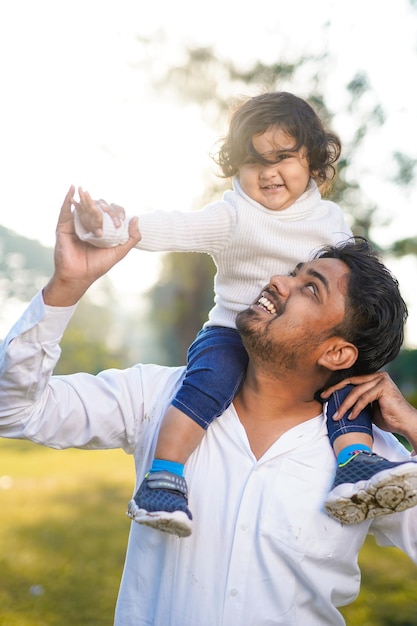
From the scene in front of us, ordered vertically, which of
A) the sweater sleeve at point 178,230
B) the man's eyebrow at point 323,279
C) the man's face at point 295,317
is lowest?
the man's face at point 295,317

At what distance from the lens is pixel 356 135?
16.3m

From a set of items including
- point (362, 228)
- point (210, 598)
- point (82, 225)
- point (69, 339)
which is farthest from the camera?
point (362, 228)

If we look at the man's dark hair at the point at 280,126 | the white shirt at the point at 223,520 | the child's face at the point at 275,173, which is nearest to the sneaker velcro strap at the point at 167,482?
the white shirt at the point at 223,520

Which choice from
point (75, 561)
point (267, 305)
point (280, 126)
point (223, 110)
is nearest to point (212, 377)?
point (267, 305)

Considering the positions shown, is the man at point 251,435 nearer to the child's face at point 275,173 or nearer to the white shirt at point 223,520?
the white shirt at point 223,520

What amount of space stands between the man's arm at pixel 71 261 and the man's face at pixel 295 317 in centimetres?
47

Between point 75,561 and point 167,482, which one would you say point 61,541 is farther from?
point 167,482

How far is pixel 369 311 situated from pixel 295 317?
0.26 meters

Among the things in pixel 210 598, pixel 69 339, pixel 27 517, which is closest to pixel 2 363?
pixel 210 598

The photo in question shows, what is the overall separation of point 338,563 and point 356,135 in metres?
14.9

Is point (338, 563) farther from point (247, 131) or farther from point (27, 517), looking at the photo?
point (27, 517)

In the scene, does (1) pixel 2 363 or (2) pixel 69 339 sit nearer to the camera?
(1) pixel 2 363

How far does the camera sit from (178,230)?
240cm

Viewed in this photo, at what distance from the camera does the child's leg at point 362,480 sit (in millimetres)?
2129
